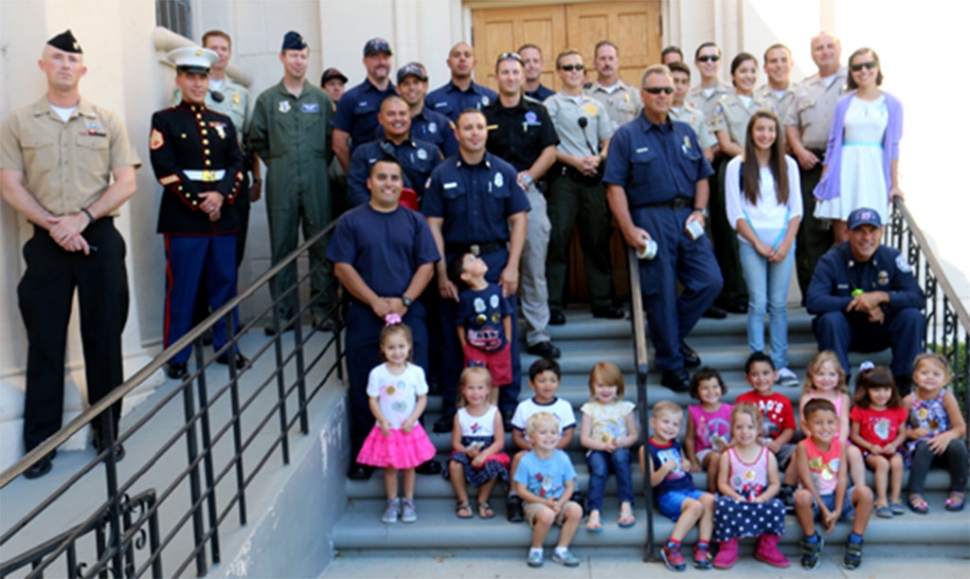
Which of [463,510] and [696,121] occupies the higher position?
[696,121]

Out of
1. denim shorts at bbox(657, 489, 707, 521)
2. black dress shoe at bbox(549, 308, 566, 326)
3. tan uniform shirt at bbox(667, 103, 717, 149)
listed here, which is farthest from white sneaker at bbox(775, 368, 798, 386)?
tan uniform shirt at bbox(667, 103, 717, 149)

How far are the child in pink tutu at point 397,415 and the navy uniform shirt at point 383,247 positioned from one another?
0.34 m

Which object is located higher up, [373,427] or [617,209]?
[617,209]

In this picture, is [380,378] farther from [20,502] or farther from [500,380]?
[20,502]

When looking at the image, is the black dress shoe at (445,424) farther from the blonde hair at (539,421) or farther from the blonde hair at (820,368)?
the blonde hair at (820,368)

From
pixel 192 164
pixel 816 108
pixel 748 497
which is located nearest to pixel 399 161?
pixel 192 164

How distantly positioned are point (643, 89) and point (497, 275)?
4.92ft

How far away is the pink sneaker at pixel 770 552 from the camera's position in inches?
181

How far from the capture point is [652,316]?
5621 mm

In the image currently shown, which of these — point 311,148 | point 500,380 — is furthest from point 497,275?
point 311,148

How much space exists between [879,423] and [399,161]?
320 cm

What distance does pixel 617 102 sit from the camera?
22.5ft

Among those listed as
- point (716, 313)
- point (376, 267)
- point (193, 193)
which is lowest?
point (716, 313)

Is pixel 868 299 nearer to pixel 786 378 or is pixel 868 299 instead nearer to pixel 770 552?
pixel 786 378
